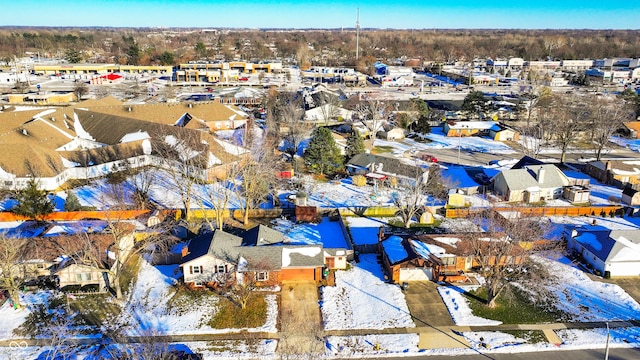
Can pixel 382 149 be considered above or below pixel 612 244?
above

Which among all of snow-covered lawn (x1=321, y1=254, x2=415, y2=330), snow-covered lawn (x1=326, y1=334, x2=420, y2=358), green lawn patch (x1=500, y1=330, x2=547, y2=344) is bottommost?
snow-covered lawn (x1=326, y1=334, x2=420, y2=358)

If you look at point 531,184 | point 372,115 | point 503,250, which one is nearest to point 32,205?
point 503,250

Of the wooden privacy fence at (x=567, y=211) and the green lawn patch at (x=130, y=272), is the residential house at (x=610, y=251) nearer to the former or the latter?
the wooden privacy fence at (x=567, y=211)

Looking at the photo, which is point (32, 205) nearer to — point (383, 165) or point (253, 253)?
point (253, 253)

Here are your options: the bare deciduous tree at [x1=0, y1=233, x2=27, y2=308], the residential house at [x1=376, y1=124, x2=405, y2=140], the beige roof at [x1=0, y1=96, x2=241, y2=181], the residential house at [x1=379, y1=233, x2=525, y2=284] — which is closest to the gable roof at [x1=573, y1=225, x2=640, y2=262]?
the residential house at [x1=379, y1=233, x2=525, y2=284]

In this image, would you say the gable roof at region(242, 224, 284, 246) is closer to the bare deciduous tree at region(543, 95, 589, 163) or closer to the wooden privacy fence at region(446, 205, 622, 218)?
the wooden privacy fence at region(446, 205, 622, 218)

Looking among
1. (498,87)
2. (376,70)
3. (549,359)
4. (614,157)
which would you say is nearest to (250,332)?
(549,359)

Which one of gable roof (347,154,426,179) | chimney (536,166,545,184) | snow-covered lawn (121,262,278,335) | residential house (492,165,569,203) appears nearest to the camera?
snow-covered lawn (121,262,278,335)
